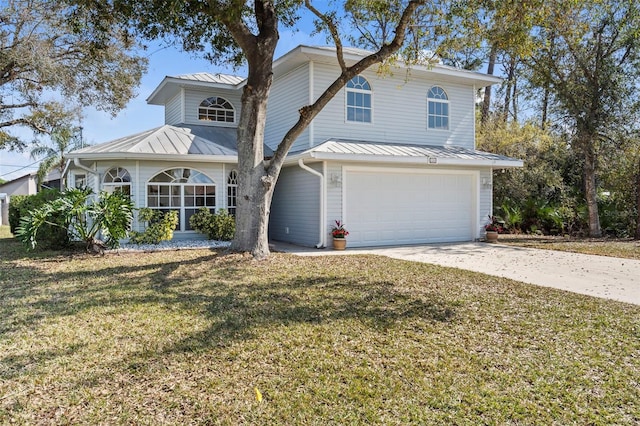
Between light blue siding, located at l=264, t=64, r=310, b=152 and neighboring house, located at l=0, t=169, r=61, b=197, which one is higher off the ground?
light blue siding, located at l=264, t=64, r=310, b=152

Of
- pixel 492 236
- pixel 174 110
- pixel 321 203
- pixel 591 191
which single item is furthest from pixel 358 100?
pixel 591 191

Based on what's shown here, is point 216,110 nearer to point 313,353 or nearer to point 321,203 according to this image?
point 321,203

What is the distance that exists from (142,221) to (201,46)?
4929 mm

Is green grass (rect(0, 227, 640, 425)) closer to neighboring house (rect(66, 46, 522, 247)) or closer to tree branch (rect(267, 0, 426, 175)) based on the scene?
tree branch (rect(267, 0, 426, 175))

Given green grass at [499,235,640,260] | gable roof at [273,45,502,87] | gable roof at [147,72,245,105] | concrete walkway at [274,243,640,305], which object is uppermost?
gable roof at [147,72,245,105]

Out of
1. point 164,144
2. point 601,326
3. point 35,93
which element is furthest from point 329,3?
point 35,93

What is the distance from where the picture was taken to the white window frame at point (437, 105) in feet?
49.0

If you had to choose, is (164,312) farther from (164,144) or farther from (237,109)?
(237,109)

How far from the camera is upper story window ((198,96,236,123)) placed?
16.8 m

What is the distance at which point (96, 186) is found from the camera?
12836 millimetres

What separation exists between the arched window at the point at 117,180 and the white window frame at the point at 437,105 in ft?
30.9

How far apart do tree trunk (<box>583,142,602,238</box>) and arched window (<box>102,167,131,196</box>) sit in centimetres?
1490

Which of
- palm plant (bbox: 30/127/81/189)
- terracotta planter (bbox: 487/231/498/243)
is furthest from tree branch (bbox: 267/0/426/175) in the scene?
palm plant (bbox: 30/127/81/189)

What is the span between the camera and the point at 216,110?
17.0 metres
